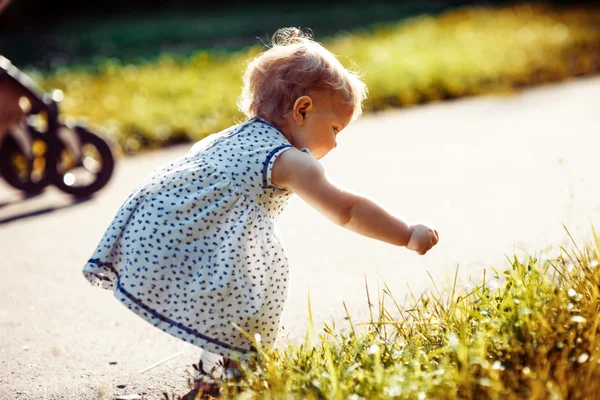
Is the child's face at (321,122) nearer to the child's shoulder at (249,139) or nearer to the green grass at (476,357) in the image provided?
the child's shoulder at (249,139)

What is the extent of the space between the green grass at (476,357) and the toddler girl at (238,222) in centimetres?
19

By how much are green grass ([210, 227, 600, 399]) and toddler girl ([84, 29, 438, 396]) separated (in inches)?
7.4

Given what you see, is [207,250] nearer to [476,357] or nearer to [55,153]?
[476,357]

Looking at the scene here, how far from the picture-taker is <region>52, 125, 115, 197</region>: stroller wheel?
557 centimetres

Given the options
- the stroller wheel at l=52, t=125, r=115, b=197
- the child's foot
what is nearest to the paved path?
the stroller wheel at l=52, t=125, r=115, b=197

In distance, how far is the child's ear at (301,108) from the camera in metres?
2.49

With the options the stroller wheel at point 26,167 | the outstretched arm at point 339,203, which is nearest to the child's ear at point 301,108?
the outstretched arm at point 339,203

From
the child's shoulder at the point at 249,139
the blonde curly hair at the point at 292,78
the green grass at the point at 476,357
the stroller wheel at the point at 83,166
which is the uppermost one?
the blonde curly hair at the point at 292,78

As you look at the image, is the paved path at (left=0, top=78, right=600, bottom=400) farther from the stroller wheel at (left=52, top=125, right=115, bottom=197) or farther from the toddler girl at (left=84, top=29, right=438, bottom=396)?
the toddler girl at (left=84, top=29, right=438, bottom=396)

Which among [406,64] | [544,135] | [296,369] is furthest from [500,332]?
[406,64]

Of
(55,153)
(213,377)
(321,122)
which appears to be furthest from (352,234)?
(55,153)

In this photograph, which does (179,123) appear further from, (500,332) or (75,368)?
(500,332)

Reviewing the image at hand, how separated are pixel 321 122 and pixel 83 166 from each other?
3444mm

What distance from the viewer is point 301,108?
252cm
